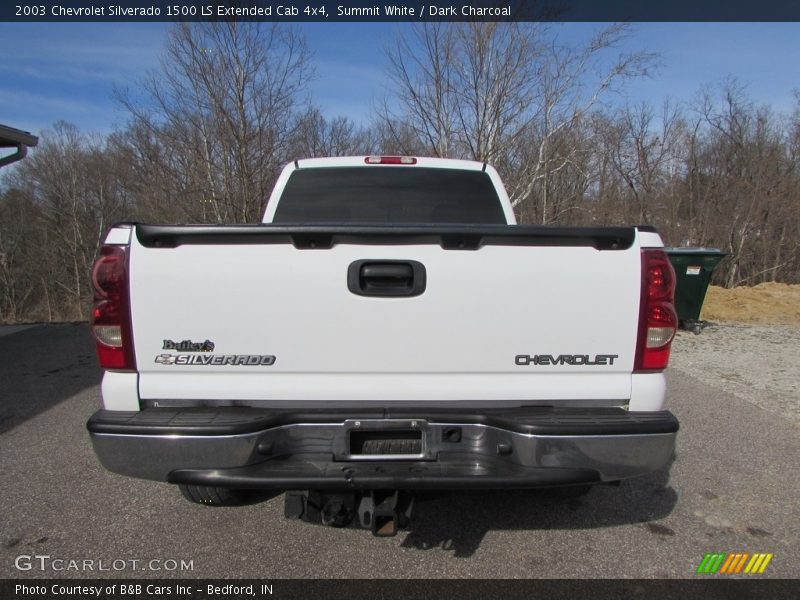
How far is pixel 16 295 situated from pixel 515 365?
3797 centimetres

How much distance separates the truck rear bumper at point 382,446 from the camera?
2006mm

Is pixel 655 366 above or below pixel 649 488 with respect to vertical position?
above

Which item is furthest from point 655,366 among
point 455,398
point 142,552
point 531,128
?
point 531,128

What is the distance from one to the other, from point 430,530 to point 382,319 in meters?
1.41

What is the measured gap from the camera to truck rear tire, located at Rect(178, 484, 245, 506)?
2527 millimetres

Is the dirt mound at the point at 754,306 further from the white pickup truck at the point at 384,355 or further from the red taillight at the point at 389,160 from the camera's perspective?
the white pickup truck at the point at 384,355

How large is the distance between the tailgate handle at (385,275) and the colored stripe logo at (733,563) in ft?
6.73

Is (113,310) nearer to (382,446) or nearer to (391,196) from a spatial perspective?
(382,446)

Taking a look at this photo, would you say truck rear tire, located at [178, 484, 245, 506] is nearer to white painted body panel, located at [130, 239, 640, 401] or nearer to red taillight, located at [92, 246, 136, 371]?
white painted body panel, located at [130, 239, 640, 401]

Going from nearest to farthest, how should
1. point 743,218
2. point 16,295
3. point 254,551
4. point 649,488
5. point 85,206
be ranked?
point 254,551, point 649,488, point 743,218, point 16,295, point 85,206

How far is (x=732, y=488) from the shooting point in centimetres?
335

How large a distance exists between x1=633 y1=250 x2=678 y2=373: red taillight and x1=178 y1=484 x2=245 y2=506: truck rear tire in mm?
2011

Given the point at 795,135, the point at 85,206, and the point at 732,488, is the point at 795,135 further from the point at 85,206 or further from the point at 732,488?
the point at 85,206

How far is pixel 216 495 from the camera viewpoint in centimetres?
255
